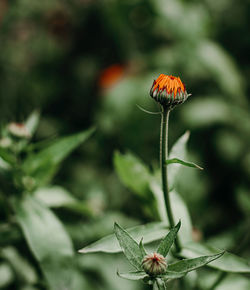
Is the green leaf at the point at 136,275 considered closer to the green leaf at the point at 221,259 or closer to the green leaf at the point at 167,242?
the green leaf at the point at 167,242

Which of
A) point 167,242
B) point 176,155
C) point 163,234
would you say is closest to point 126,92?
point 176,155

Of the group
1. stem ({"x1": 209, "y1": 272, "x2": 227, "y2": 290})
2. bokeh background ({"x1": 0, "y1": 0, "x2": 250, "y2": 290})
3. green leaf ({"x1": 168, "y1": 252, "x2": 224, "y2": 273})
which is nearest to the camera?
green leaf ({"x1": 168, "y1": 252, "x2": 224, "y2": 273})

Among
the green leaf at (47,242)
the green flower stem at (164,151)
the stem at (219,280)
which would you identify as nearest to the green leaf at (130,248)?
the green flower stem at (164,151)

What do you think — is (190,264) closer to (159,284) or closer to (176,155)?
(159,284)

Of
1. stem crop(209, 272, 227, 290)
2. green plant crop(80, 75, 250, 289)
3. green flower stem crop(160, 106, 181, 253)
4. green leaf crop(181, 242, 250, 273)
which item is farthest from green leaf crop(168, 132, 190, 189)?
stem crop(209, 272, 227, 290)

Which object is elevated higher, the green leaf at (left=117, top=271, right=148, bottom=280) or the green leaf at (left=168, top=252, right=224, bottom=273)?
the green leaf at (left=117, top=271, right=148, bottom=280)

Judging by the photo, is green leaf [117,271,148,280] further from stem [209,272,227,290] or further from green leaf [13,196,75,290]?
stem [209,272,227,290]
